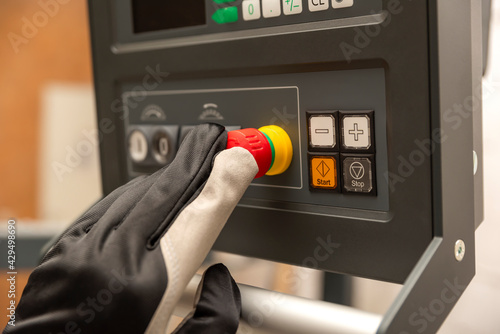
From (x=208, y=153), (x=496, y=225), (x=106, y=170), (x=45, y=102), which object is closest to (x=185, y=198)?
(x=208, y=153)

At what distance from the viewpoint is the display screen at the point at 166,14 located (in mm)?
542

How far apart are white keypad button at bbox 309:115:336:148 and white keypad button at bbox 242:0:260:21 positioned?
119 millimetres

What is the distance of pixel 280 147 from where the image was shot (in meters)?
0.48

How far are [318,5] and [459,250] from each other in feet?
0.84

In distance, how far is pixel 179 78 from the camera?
0.57 m

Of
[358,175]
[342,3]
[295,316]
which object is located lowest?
[295,316]

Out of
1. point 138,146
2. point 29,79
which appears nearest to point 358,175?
point 138,146

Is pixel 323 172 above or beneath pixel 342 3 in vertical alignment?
beneath

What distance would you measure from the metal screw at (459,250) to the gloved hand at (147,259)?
20 cm

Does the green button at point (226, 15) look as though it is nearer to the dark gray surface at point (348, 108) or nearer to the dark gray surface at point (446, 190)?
the dark gray surface at point (348, 108)

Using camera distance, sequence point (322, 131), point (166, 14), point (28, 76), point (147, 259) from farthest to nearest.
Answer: point (28, 76)
point (166, 14)
point (322, 131)
point (147, 259)

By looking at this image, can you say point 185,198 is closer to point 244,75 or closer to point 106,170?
point 244,75

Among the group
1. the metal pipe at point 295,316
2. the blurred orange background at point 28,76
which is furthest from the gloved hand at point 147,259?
the blurred orange background at point 28,76

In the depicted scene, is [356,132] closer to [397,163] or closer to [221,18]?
[397,163]
